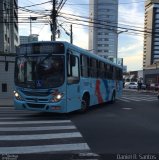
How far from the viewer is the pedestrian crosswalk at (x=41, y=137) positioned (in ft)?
26.4

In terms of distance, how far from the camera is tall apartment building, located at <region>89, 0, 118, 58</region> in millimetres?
38000

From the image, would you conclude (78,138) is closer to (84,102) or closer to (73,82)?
(73,82)

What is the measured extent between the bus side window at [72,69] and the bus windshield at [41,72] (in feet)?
1.32

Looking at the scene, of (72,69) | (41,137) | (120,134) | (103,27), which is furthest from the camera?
(103,27)

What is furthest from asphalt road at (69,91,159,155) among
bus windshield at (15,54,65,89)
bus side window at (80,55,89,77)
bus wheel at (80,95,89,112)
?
bus side window at (80,55,89,77)

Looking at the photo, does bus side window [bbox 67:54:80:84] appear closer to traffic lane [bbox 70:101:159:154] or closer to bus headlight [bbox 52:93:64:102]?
bus headlight [bbox 52:93:64:102]

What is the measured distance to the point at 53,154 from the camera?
769cm

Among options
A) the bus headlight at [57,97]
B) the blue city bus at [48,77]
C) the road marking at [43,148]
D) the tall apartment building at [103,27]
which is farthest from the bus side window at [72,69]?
Result: the tall apartment building at [103,27]

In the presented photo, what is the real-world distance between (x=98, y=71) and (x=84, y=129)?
808cm

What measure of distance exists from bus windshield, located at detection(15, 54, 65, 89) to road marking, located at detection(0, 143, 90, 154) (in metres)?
5.01

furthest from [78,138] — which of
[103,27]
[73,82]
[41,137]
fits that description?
[103,27]

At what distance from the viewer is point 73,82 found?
14328mm

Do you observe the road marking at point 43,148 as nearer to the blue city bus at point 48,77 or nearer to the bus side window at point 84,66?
the blue city bus at point 48,77

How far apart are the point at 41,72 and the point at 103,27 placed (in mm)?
37222
